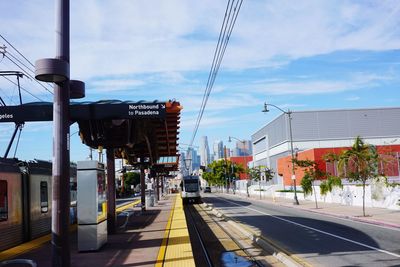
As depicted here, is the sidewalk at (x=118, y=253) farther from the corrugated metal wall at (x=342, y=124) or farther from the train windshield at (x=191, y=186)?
the corrugated metal wall at (x=342, y=124)

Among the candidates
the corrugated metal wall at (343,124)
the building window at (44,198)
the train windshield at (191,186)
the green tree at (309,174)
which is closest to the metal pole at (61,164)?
the building window at (44,198)

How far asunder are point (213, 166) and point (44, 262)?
111 m

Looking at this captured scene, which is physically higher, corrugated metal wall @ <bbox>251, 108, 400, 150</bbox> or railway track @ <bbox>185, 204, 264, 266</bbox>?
corrugated metal wall @ <bbox>251, 108, 400, 150</bbox>

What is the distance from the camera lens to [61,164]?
7242 millimetres

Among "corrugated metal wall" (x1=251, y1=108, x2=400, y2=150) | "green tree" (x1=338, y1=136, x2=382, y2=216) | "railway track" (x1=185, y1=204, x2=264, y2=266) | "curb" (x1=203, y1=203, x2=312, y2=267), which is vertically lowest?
"railway track" (x1=185, y1=204, x2=264, y2=266)

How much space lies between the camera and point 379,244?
47.2 feet

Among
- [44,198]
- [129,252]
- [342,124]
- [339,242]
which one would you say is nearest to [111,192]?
[44,198]

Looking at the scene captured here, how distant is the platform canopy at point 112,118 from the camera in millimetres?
11531

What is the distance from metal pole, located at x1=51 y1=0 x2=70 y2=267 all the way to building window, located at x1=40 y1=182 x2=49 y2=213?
9957mm

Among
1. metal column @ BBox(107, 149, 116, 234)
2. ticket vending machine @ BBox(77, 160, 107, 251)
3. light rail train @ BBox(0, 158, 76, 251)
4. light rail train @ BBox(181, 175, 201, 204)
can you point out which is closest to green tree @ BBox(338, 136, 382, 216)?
metal column @ BBox(107, 149, 116, 234)

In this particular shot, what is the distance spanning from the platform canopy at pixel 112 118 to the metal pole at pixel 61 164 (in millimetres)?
3886

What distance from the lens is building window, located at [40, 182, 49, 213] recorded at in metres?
16.7

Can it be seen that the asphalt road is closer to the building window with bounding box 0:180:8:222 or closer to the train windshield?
the building window with bounding box 0:180:8:222

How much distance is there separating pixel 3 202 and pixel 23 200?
1837 mm
